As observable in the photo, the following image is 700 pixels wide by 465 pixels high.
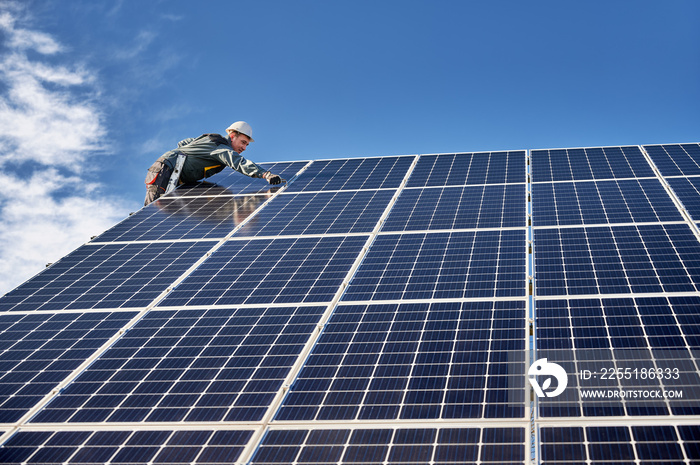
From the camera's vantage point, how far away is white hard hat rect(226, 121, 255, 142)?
69.1 ft

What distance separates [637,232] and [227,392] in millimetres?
8581

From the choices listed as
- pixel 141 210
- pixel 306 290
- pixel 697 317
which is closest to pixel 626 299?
pixel 697 317

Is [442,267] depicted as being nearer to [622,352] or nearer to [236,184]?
[622,352]

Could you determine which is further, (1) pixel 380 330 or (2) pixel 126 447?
(1) pixel 380 330

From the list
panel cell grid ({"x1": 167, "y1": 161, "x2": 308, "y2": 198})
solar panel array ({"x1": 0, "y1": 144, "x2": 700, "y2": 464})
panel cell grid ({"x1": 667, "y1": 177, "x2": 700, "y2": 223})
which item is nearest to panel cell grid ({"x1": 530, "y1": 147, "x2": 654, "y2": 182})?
solar panel array ({"x1": 0, "y1": 144, "x2": 700, "y2": 464})

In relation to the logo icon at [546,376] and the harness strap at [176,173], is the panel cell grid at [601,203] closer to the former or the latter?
the logo icon at [546,376]

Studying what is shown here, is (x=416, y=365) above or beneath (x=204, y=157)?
beneath

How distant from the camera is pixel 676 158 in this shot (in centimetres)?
1772

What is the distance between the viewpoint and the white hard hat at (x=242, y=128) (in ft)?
69.1

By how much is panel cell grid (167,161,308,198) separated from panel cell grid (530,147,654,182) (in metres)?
7.23

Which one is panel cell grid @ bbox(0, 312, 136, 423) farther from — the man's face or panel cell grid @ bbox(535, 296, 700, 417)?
the man's face

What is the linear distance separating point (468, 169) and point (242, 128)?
7.29m

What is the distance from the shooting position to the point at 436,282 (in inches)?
469

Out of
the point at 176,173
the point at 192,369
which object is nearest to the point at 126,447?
the point at 192,369
